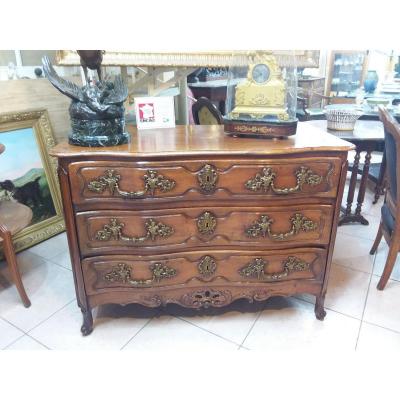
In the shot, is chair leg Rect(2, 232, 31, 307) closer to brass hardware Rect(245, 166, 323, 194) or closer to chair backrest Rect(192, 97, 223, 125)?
brass hardware Rect(245, 166, 323, 194)

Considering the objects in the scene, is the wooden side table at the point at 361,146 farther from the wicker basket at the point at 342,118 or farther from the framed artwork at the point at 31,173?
the framed artwork at the point at 31,173

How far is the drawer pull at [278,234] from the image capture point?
51.3 inches

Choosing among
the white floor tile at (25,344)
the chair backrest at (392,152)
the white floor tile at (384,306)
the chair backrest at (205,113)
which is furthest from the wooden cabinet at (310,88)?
the white floor tile at (25,344)

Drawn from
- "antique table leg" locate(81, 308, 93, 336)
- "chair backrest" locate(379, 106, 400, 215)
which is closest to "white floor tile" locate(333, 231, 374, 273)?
"chair backrest" locate(379, 106, 400, 215)

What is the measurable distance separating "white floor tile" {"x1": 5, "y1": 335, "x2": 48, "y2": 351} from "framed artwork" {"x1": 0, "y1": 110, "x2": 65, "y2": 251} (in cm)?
80

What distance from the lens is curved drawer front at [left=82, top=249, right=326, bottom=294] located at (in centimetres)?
135

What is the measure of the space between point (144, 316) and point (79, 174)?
0.84 metres

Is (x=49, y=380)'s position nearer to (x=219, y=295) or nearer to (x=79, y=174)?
(x=79, y=174)

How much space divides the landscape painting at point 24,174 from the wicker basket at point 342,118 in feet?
6.84

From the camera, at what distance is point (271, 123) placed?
51.0 inches

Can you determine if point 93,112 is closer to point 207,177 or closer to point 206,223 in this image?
point 207,177

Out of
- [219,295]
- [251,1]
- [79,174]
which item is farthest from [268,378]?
[219,295]

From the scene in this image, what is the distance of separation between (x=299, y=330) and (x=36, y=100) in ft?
6.96

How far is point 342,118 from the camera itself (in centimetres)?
227
